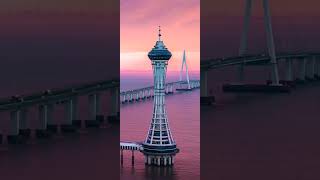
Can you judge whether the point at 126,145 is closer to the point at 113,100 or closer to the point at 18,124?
the point at 18,124

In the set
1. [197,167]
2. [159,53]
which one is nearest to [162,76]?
[159,53]

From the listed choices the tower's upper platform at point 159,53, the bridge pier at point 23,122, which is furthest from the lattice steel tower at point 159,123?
the bridge pier at point 23,122

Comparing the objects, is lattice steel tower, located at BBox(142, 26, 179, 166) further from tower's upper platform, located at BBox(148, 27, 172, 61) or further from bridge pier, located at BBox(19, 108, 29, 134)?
bridge pier, located at BBox(19, 108, 29, 134)

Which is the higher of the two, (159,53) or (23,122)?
(159,53)

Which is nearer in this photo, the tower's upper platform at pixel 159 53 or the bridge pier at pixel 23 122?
the bridge pier at pixel 23 122

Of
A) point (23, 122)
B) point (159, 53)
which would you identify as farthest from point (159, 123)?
point (23, 122)

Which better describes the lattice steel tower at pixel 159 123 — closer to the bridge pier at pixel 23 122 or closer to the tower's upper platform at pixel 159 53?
the tower's upper platform at pixel 159 53

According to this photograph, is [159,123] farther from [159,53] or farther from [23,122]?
[23,122]

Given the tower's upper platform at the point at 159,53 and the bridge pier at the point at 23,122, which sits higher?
the tower's upper platform at the point at 159,53
